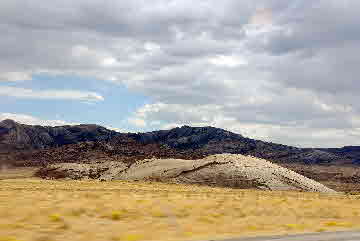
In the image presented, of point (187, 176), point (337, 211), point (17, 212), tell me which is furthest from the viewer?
point (187, 176)

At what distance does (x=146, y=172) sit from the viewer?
9069 centimetres

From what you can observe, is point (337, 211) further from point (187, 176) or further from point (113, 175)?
point (113, 175)

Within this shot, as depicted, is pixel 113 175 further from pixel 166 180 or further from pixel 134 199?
pixel 134 199

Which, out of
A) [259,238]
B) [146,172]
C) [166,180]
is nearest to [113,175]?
[146,172]

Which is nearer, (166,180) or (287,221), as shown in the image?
(287,221)

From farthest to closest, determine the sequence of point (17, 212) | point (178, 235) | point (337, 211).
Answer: point (337, 211) < point (17, 212) < point (178, 235)

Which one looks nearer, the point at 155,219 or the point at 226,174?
the point at 155,219

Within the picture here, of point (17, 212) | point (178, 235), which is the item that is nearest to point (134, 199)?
point (17, 212)

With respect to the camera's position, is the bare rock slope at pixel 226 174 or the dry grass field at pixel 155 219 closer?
the dry grass field at pixel 155 219

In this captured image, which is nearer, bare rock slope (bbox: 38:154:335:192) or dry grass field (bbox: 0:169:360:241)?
dry grass field (bbox: 0:169:360:241)

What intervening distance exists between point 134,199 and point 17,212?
338 inches

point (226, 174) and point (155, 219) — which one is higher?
point (226, 174)

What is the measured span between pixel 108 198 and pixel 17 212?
7232 millimetres

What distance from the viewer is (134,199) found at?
2917cm
